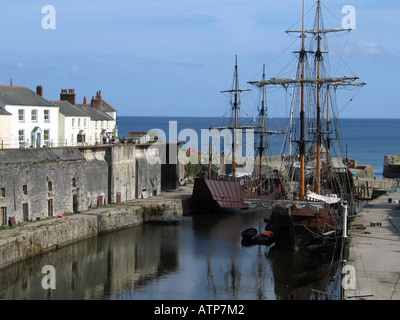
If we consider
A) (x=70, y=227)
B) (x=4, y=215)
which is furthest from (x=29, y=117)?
(x=4, y=215)

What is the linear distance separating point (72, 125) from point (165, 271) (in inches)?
820

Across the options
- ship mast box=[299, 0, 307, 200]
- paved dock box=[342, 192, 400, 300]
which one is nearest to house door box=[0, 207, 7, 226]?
ship mast box=[299, 0, 307, 200]

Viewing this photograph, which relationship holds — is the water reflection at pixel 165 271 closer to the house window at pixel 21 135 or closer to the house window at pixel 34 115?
the house window at pixel 21 135

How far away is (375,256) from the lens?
31.2 meters

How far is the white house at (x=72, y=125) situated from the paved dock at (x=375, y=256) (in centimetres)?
2268

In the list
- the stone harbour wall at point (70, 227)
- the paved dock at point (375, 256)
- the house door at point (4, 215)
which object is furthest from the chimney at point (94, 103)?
the paved dock at point (375, 256)

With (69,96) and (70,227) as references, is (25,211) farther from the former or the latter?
(69,96)

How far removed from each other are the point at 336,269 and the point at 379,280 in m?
6.97

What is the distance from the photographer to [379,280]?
27.2 meters

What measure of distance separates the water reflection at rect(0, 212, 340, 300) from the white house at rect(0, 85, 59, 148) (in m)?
9.00

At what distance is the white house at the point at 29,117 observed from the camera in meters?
42.8

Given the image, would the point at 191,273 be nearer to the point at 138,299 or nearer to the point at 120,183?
the point at 138,299

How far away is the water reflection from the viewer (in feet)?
98.4
